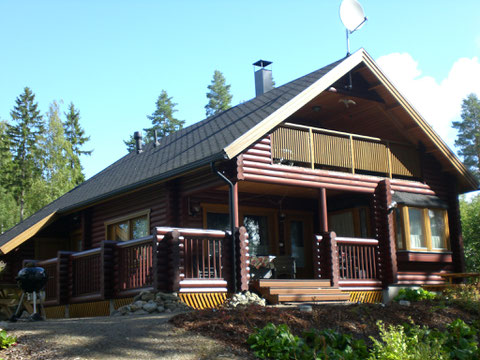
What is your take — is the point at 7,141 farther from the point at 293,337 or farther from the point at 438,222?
the point at 293,337

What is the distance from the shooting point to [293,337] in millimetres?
7766

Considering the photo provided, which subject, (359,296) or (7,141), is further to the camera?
(7,141)

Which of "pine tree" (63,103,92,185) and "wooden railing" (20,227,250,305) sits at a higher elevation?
"pine tree" (63,103,92,185)

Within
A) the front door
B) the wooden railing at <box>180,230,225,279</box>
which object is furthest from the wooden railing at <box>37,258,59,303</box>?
the front door

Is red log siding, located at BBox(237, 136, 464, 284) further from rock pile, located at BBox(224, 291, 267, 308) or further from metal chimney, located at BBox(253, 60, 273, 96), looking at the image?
metal chimney, located at BBox(253, 60, 273, 96)

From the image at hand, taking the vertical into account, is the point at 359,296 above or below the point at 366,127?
below

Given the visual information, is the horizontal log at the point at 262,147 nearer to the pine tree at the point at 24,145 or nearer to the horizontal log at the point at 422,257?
the horizontal log at the point at 422,257

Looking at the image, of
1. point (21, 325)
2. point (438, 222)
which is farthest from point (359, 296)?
point (21, 325)

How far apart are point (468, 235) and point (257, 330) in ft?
56.6

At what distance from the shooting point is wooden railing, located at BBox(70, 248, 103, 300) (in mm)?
13453

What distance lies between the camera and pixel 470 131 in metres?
57.7

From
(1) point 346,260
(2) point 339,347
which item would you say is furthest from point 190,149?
(2) point 339,347

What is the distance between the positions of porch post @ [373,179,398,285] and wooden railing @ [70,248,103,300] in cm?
667

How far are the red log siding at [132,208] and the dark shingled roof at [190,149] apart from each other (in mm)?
429
